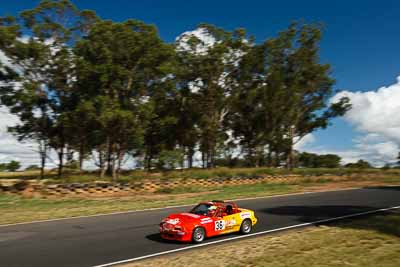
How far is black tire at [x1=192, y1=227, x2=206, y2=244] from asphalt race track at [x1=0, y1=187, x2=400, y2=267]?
384 millimetres

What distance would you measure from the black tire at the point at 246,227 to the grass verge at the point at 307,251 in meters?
1.02

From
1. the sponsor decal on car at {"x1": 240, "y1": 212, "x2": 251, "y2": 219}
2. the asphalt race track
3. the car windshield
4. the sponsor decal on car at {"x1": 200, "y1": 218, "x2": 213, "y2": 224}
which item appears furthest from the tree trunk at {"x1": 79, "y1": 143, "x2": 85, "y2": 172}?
the sponsor decal on car at {"x1": 200, "y1": 218, "x2": 213, "y2": 224}

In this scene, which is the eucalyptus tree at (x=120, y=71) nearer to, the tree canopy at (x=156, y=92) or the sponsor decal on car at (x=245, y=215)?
the tree canopy at (x=156, y=92)

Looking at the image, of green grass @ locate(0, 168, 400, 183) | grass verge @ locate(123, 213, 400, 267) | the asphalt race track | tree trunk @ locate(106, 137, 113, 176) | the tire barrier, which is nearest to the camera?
grass verge @ locate(123, 213, 400, 267)

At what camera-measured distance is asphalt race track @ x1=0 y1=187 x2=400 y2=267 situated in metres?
10.7

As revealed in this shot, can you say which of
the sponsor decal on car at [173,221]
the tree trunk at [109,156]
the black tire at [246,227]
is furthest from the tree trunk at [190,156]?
the sponsor decal on car at [173,221]

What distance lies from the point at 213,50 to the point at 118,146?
15059 mm

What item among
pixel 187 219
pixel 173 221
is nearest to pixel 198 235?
pixel 187 219

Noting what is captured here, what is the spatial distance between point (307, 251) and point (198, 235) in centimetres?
351

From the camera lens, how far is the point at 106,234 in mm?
13812

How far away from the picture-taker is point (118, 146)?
39.1 meters

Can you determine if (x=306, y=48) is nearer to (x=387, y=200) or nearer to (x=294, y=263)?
(x=387, y=200)

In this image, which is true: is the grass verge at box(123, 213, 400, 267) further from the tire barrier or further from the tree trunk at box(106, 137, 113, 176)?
the tree trunk at box(106, 137, 113, 176)

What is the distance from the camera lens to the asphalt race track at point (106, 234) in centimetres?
1066
